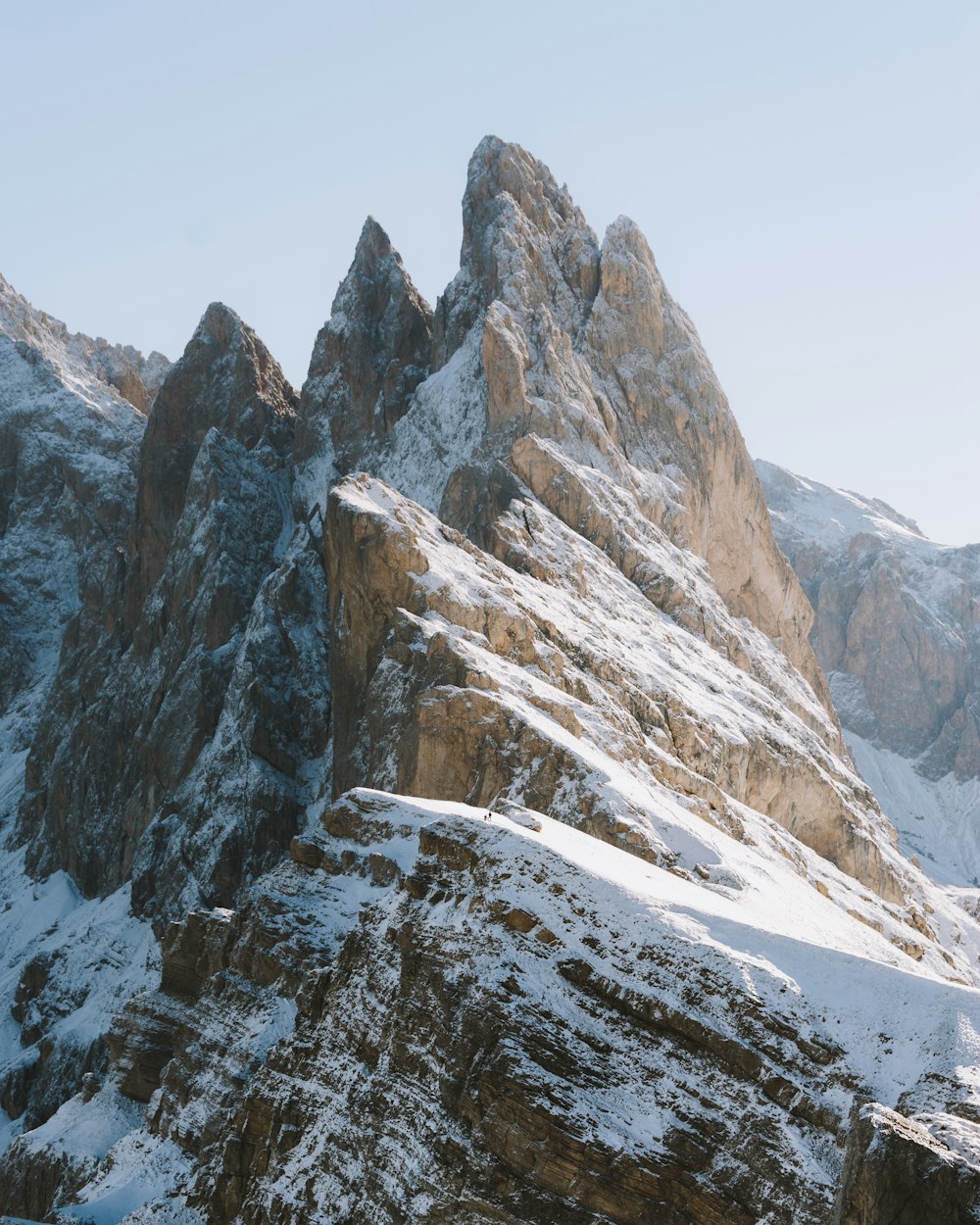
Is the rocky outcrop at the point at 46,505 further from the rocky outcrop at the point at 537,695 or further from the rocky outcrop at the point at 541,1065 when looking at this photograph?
the rocky outcrop at the point at 541,1065

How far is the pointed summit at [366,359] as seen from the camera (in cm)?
12106

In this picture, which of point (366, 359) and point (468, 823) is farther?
point (366, 359)

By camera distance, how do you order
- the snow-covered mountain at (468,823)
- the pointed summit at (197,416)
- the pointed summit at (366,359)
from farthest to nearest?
1. the pointed summit at (197,416)
2. the pointed summit at (366,359)
3. the snow-covered mountain at (468,823)

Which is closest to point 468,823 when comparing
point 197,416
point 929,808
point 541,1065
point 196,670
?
point 541,1065

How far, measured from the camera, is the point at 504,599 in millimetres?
68812

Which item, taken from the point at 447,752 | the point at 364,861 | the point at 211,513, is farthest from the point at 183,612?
the point at 364,861

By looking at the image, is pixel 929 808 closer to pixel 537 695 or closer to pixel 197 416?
pixel 197 416

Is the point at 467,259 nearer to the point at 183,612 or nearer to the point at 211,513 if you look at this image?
the point at 211,513

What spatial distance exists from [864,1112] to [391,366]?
353 feet

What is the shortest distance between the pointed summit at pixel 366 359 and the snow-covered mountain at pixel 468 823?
423 millimetres

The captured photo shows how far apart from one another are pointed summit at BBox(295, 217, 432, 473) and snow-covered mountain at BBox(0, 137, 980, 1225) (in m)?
0.42

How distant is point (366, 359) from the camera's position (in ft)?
418

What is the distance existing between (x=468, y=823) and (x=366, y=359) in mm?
96267

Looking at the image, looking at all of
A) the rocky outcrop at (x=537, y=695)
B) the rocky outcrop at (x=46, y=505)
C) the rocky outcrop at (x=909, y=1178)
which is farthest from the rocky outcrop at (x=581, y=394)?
the rocky outcrop at (x=909, y=1178)
